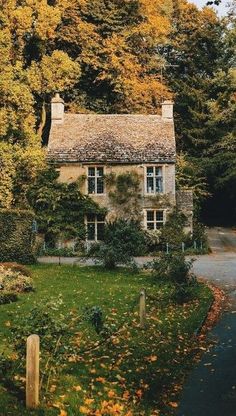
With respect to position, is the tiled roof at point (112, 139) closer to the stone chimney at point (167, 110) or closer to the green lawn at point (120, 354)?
the stone chimney at point (167, 110)

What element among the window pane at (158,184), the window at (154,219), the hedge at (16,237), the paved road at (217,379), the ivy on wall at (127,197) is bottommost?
the paved road at (217,379)

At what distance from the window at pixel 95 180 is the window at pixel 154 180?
3441mm

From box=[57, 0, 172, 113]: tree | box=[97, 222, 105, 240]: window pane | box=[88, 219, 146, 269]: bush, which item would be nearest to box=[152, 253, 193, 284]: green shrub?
box=[88, 219, 146, 269]: bush

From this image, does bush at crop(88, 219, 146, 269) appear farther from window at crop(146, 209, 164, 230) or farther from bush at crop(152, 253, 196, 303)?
window at crop(146, 209, 164, 230)

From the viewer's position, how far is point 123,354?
10945 mm

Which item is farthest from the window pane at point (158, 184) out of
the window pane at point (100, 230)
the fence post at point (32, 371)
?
the fence post at point (32, 371)

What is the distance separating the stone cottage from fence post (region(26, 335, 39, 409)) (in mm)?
29390

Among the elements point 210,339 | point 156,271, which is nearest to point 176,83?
point 156,271

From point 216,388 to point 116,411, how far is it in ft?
7.64

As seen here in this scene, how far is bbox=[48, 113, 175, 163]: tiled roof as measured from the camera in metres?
36.7

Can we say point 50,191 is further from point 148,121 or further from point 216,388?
point 216,388

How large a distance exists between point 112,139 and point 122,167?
2.55 metres

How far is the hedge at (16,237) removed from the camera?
27422 mm

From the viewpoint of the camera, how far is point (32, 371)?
755cm
